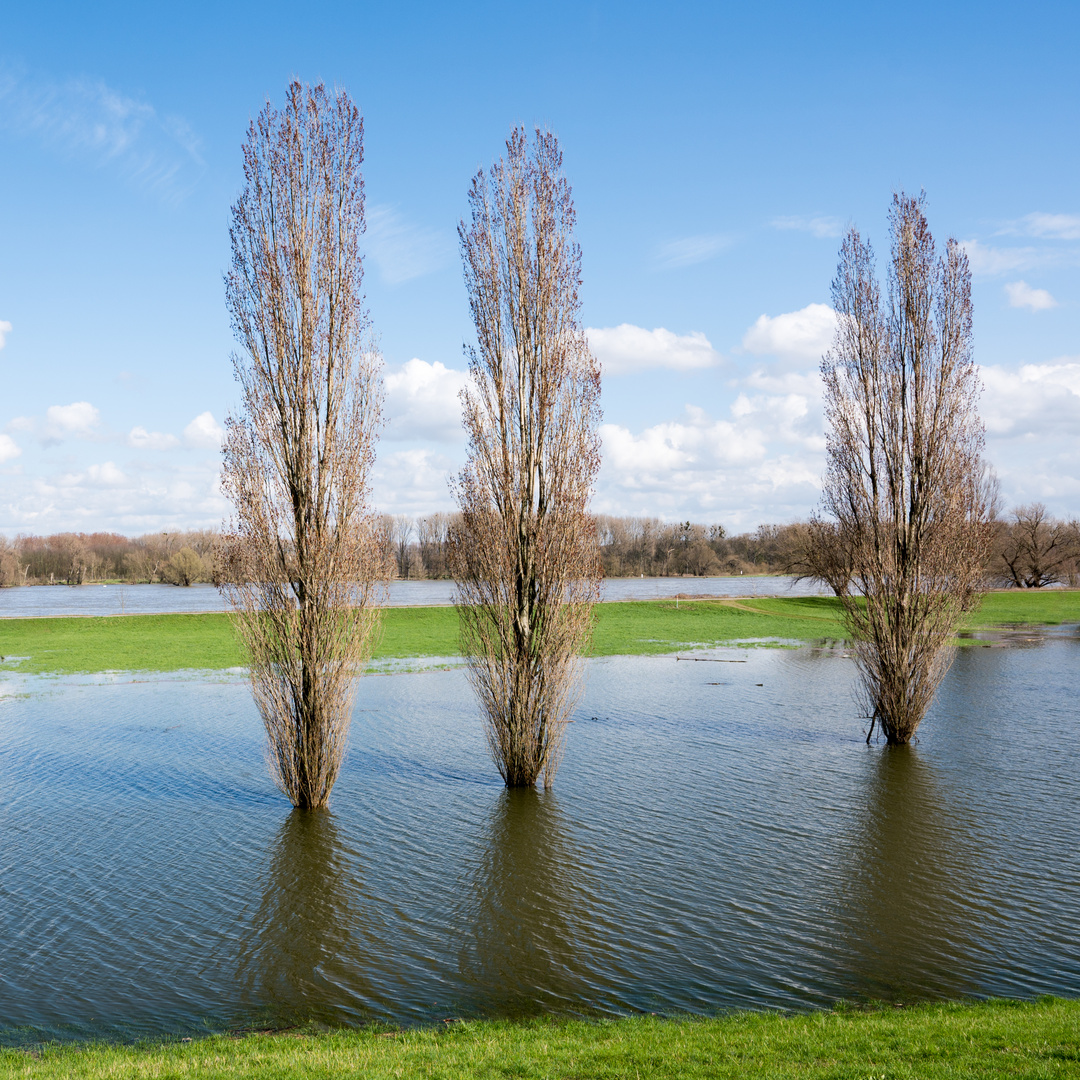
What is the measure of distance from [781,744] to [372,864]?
34.6 ft

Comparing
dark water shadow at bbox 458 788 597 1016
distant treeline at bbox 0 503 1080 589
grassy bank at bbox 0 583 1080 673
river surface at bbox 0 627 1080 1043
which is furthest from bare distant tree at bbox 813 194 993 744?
distant treeline at bbox 0 503 1080 589

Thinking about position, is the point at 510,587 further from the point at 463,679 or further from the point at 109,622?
the point at 109,622

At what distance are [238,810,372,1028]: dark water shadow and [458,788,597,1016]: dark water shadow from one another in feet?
3.92

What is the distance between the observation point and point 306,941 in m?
9.10

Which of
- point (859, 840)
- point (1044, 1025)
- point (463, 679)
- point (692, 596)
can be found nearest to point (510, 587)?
point (859, 840)

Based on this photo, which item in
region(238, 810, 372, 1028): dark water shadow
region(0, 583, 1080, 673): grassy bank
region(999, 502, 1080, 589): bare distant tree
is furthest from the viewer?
region(999, 502, 1080, 589): bare distant tree

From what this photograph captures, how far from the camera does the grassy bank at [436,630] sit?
117 ft

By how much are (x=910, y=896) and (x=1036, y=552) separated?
7406 centimetres

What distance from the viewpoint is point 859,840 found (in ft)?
40.1

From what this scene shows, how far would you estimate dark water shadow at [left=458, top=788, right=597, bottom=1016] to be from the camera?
25.8ft

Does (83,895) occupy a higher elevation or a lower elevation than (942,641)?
lower

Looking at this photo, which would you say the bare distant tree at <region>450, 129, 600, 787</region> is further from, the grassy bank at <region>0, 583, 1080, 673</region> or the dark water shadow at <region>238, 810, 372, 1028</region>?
the grassy bank at <region>0, 583, 1080, 673</region>

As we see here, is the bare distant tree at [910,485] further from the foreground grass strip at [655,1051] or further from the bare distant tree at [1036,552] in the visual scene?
the bare distant tree at [1036,552]

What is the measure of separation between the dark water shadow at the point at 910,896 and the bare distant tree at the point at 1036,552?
68.3 metres
